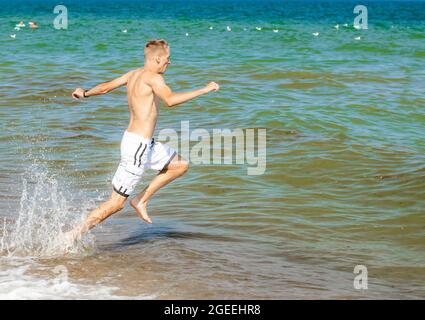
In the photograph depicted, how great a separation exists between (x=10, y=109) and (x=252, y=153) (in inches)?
216

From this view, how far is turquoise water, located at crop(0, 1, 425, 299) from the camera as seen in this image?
624 cm

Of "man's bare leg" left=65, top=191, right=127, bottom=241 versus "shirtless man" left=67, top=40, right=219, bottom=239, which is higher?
"shirtless man" left=67, top=40, right=219, bottom=239

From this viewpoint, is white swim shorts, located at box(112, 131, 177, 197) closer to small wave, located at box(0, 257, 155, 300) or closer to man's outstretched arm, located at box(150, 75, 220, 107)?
man's outstretched arm, located at box(150, 75, 220, 107)

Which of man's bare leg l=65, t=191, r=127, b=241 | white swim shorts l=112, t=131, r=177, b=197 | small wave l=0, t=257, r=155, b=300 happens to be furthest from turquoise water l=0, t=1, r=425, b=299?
white swim shorts l=112, t=131, r=177, b=197

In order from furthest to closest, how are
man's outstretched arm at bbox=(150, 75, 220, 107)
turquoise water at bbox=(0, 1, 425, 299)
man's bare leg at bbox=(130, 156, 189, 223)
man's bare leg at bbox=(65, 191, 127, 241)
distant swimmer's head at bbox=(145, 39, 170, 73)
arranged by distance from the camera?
man's bare leg at bbox=(130, 156, 189, 223) → man's bare leg at bbox=(65, 191, 127, 241) → distant swimmer's head at bbox=(145, 39, 170, 73) → turquoise water at bbox=(0, 1, 425, 299) → man's outstretched arm at bbox=(150, 75, 220, 107)

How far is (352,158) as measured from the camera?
10.6 m

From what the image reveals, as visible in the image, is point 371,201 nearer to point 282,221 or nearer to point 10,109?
point 282,221

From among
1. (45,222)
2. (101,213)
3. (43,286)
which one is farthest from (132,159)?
(45,222)

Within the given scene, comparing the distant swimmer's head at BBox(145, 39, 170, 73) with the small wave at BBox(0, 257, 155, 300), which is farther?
the distant swimmer's head at BBox(145, 39, 170, 73)

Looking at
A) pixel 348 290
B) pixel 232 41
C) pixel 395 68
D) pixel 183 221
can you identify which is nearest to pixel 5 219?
pixel 183 221

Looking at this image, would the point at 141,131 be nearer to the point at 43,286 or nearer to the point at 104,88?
the point at 104,88

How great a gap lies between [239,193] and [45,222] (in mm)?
2436

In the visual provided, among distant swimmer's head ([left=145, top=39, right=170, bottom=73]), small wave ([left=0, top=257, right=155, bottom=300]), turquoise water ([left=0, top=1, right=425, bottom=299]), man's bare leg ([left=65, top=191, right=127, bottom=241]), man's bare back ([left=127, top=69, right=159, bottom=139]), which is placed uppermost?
distant swimmer's head ([left=145, top=39, right=170, bottom=73])

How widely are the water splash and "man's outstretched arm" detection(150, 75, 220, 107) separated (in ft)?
4.88
